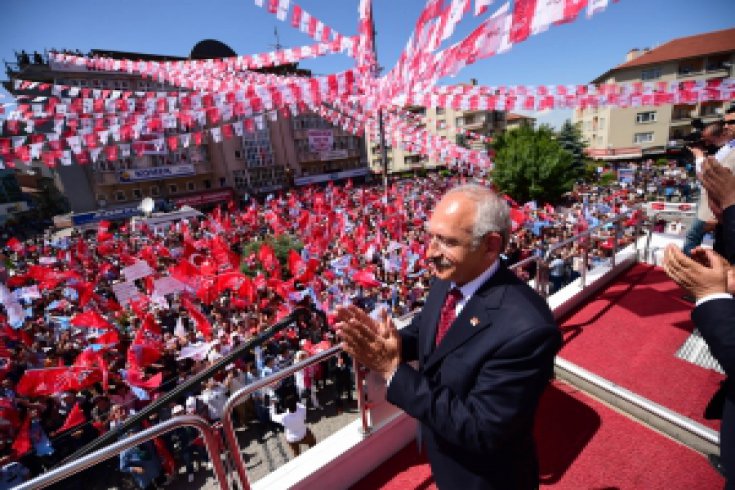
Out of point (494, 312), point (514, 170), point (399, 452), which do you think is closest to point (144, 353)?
point (399, 452)

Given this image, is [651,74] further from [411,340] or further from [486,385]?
[486,385]

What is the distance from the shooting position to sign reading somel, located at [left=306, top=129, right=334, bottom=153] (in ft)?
136

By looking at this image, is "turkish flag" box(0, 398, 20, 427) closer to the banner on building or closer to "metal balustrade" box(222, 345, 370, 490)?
"metal balustrade" box(222, 345, 370, 490)

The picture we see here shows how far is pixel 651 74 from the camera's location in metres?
38.7

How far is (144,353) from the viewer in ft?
19.8

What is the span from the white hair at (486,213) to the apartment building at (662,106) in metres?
45.3

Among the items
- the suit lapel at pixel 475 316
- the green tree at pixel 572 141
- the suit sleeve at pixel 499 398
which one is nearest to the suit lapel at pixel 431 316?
the suit lapel at pixel 475 316

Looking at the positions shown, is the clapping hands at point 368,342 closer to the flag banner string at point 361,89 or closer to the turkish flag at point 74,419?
the flag banner string at point 361,89

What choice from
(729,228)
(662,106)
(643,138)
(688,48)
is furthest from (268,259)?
(688,48)

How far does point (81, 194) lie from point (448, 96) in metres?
34.4

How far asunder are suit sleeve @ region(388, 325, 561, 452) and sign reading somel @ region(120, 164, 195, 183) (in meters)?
36.2

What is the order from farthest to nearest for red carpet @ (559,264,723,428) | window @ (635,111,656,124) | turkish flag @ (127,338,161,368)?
1. window @ (635,111,656,124)
2. turkish flag @ (127,338,161,368)
3. red carpet @ (559,264,723,428)

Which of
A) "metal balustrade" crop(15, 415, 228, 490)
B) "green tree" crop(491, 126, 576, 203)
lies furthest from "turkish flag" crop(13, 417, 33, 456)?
"green tree" crop(491, 126, 576, 203)

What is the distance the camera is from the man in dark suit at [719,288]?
134 cm
